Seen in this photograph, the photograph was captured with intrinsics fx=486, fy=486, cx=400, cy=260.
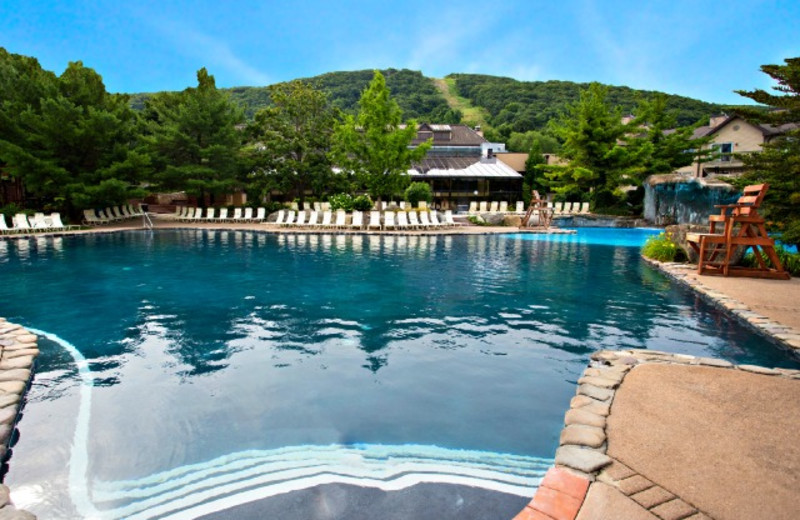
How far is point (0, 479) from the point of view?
326cm

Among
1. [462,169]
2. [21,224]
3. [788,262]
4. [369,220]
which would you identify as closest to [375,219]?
[369,220]

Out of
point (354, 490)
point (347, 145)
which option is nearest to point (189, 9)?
point (347, 145)

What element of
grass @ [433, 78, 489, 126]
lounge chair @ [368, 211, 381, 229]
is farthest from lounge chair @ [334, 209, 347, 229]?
grass @ [433, 78, 489, 126]

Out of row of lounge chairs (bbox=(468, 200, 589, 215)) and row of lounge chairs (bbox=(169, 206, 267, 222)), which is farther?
row of lounge chairs (bbox=(468, 200, 589, 215))

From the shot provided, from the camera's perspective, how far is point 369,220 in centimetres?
2256

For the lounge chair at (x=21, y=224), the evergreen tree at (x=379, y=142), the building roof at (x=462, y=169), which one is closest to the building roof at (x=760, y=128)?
the building roof at (x=462, y=169)

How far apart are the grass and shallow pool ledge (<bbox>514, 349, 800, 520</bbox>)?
7703 centimetres

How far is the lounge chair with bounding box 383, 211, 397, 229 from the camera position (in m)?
21.4

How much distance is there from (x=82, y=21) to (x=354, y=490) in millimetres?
42349

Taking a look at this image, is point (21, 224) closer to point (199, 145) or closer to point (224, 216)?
point (224, 216)

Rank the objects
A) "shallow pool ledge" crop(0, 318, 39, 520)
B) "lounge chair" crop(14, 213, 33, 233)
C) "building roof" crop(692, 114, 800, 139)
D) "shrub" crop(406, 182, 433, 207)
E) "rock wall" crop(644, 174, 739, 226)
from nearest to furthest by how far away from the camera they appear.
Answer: "shallow pool ledge" crop(0, 318, 39, 520), "lounge chair" crop(14, 213, 33, 233), "rock wall" crop(644, 174, 739, 226), "shrub" crop(406, 182, 433, 207), "building roof" crop(692, 114, 800, 139)

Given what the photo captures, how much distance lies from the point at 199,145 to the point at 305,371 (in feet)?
79.9

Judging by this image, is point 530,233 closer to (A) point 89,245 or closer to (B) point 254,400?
(A) point 89,245

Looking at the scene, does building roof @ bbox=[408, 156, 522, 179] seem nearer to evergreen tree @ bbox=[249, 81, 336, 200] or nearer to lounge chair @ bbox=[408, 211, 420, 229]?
evergreen tree @ bbox=[249, 81, 336, 200]
